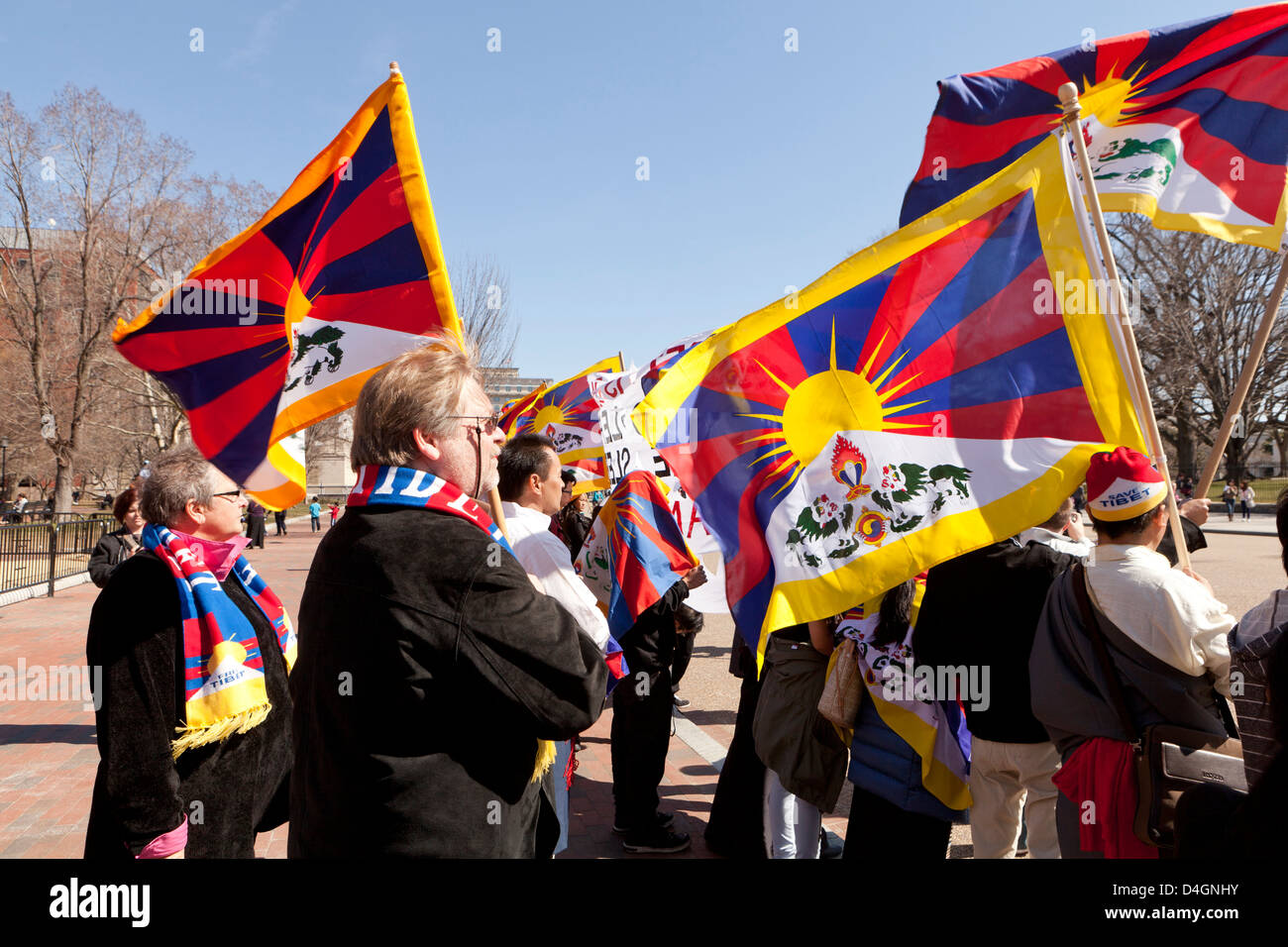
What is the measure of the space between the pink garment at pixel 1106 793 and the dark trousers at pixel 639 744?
2.52 m

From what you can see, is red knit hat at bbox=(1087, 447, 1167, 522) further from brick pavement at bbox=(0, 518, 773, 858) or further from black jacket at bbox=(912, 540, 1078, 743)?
brick pavement at bbox=(0, 518, 773, 858)

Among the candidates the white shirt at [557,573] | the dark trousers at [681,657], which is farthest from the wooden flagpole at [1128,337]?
the dark trousers at [681,657]

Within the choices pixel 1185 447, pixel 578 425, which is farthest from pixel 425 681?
pixel 1185 447

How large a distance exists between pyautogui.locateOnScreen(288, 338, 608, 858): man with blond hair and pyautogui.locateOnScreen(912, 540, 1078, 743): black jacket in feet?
6.90

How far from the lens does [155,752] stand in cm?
240

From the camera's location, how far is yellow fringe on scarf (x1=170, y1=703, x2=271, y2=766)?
2.50 metres

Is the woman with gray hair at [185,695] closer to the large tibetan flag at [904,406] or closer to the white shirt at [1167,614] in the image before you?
the large tibetan flag at [904,406]

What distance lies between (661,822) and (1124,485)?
3.19m

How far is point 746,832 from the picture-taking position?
15.1 feet

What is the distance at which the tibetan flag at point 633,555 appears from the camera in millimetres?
4758

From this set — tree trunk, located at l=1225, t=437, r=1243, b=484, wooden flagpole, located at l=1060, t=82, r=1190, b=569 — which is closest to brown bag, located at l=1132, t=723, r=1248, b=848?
wooden flagpole, located at l=1060, t=82, r=1190, b=569
